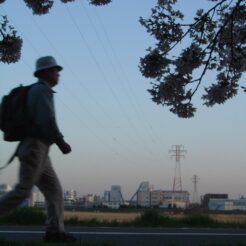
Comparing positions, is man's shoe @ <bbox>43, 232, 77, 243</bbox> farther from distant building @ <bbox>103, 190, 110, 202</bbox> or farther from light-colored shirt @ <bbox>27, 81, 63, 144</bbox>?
distant building @ <bbox>103, 190, 110, 202</bbox>

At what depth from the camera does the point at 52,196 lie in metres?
6.06

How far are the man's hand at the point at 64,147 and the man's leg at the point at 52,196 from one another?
0.36 m

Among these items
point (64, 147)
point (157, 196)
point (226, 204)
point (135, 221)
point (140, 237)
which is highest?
point (157, 196)

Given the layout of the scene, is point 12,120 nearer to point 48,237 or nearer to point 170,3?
point 48,237

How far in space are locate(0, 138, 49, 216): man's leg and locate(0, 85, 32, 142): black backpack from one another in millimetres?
128

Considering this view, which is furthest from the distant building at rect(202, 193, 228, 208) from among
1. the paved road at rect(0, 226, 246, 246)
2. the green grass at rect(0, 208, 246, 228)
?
the paved road at rect(0, 226, 246, 246)

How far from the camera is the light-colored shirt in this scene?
562cm

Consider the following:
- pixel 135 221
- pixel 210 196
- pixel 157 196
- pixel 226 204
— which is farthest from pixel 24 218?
pixel 157 196

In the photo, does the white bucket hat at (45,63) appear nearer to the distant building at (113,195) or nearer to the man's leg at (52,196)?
the man's leg at (52,196)

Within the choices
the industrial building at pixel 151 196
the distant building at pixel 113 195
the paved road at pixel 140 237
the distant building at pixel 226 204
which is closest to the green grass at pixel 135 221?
the paved road at pixel 140 237

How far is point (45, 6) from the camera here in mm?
8062

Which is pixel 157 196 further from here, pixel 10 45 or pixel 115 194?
pixel 10 45

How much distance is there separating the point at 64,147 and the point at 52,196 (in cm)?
67

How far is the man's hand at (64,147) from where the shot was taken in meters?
5.67
